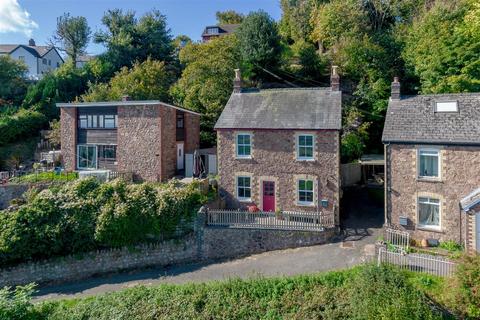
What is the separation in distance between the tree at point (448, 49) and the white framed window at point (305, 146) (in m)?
12.3

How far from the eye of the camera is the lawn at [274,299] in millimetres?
12375

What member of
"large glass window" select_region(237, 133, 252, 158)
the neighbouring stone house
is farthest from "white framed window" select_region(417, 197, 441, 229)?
"large glass window" select_region(237, 133, 252, 158)

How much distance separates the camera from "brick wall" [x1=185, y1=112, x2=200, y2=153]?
1214 inches

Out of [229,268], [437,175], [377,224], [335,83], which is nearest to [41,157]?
[229,268]

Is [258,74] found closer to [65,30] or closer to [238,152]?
[238,152]

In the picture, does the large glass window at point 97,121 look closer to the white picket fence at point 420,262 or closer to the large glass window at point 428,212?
the white picket fence at point 420,262

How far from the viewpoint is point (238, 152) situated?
23.5 meters

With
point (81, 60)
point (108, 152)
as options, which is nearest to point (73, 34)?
point (81, 60)

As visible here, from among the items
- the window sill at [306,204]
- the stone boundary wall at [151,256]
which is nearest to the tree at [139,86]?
the stone boundary wall at [151,256]

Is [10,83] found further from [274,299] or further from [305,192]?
[274,299]

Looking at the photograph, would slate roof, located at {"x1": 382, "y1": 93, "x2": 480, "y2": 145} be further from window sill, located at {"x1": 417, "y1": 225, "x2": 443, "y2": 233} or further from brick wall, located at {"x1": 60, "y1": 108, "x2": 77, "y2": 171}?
A: brick wall, located at {"x1": 60, "y1": 108, "x2": 77, "y2": 171}

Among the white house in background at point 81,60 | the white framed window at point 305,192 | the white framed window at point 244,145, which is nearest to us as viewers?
the white framed window at point 305,192

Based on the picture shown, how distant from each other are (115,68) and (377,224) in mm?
39697

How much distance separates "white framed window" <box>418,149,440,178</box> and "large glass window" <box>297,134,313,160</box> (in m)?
6.13
